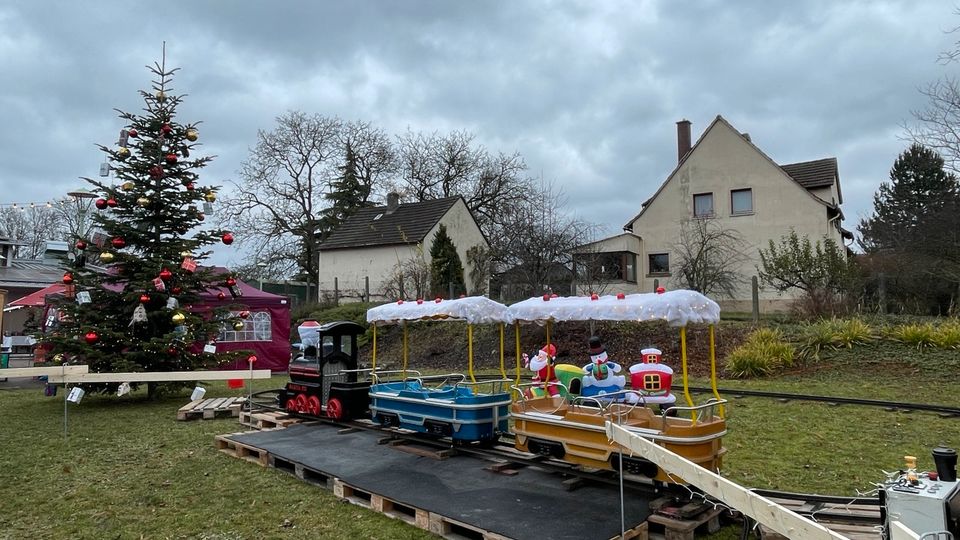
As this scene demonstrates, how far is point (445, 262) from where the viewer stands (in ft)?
98.9

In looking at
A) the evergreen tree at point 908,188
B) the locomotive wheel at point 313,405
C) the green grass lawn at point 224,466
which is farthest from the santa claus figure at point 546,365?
the evergreen tree at point 908,188

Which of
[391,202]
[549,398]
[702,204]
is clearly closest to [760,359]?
[549,398]

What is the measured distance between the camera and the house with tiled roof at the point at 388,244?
3100 cm

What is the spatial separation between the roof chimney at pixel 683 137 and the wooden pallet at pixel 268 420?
28281mm

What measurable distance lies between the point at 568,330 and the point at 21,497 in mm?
16045

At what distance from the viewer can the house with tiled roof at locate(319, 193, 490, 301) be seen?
3100 centimetres

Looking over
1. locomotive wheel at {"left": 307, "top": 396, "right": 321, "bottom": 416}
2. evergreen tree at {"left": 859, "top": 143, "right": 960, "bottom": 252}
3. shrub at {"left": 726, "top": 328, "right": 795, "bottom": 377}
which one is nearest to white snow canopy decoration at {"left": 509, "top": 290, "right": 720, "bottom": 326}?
locomotive wheel at {"left": 307, "top": 396, "right": 321, "bottom": 416}

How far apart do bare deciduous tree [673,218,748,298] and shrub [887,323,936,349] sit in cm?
790

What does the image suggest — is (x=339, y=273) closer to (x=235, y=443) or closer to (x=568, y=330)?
(x=568, y=330)

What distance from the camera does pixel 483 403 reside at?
317 inches

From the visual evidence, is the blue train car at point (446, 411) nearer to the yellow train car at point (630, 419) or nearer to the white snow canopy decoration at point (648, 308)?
the yellow train car at point (630, 419)

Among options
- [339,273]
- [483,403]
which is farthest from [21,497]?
[339,273]

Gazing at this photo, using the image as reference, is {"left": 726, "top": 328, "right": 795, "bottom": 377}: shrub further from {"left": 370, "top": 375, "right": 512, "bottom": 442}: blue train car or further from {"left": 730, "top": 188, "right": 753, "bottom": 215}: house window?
{"left": 730, "top": 188, "right": 753, "bottom": 215}: house window

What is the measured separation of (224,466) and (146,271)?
24.6 ft
